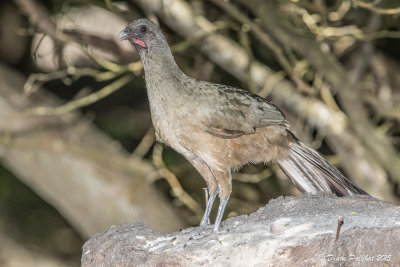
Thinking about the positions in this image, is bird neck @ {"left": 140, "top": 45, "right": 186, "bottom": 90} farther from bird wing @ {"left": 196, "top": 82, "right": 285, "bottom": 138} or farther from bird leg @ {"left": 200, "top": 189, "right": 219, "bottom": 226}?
bird leg @ {"left": 200, "top": 189, "right": 219, "bottom": 226}

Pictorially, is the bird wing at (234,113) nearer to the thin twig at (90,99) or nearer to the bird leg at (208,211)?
the bird leg at (208,211)

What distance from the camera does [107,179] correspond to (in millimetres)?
7379

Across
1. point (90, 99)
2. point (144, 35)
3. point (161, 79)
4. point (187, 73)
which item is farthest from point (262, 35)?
point (161, 79)

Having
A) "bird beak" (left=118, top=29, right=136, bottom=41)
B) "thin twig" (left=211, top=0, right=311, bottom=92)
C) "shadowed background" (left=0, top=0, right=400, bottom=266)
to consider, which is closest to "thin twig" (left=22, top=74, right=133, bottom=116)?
"shadowed background" (left=0, top=0, right=400, bottom=266)

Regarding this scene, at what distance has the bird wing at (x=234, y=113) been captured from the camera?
458 centimetres

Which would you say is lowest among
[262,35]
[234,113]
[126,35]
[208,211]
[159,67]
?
[208,211]

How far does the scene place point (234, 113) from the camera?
184 inches

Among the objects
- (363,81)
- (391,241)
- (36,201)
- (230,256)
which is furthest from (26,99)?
(391,241)

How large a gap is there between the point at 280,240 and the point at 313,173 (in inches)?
63.5

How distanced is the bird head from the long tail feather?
47.9 inches

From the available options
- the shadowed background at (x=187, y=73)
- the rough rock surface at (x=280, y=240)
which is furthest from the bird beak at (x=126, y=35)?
the shadowed background at (x=187, y=73)

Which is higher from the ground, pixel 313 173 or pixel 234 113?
pixel 234 113

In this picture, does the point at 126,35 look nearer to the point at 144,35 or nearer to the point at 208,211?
the point at 144,35

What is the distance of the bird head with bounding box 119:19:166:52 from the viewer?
4.82 metres
